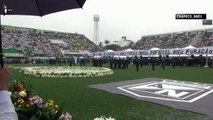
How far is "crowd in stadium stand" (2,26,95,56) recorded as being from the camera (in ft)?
210

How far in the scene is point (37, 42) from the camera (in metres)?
68.4

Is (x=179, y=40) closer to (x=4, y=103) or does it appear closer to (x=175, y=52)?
(x=175, y=52)

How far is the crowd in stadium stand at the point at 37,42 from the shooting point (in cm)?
6386

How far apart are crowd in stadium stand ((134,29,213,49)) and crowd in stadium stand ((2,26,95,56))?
1674 centimetres

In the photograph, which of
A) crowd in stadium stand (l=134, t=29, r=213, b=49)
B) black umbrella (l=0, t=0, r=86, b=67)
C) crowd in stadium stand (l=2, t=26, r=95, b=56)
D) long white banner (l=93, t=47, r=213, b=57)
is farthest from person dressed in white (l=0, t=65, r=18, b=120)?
crowd in stadium stand (l=2, t=26, r=95, b=56)

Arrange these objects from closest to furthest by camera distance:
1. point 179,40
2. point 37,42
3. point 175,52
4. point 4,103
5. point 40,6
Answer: point 4,103
point 40,6
point 175,52
point 179,40
point 37,42

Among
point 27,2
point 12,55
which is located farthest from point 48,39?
point 27,2

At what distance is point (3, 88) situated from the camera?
1465 mm

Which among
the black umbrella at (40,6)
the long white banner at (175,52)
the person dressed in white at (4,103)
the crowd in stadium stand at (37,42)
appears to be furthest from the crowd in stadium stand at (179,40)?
the person dressed in white at (4,103)

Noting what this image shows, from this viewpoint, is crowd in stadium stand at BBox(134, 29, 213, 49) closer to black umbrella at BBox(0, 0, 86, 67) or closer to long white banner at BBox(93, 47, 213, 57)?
long white banner at BBox(93, 47, 213, 57)

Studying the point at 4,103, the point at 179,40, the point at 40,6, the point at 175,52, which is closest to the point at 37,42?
the point at 179,40

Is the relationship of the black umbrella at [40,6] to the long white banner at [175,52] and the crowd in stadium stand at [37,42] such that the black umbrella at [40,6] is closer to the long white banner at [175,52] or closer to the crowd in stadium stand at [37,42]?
the long white banner at [175,52]

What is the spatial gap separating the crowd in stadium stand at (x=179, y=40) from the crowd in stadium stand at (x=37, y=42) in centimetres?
1674

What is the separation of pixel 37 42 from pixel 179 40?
104 ft
